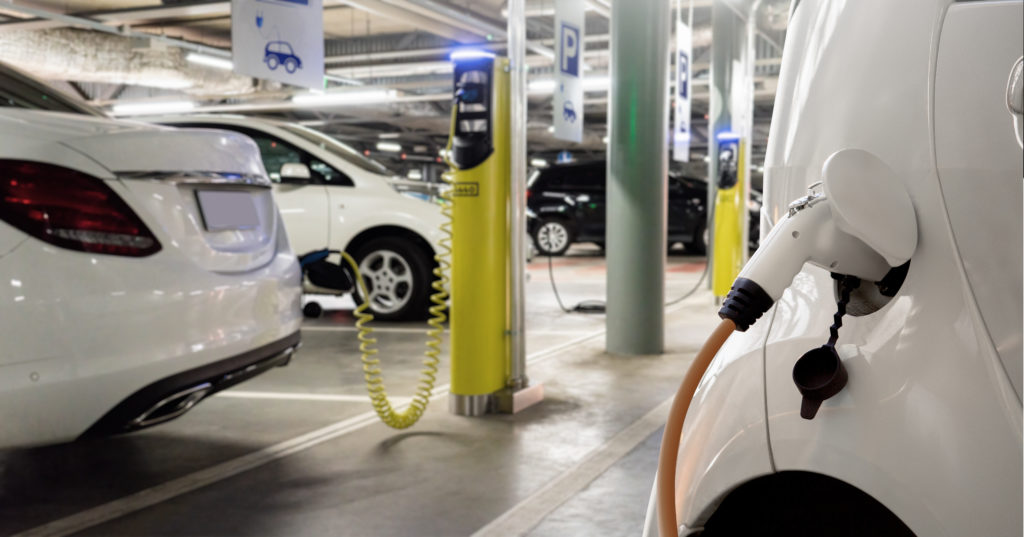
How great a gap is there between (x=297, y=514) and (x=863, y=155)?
2338 millimetres

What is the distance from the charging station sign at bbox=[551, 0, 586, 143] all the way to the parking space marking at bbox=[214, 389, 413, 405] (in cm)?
333

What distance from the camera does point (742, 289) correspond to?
43.1 inches

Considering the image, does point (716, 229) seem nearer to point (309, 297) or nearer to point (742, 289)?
point (309, 297)

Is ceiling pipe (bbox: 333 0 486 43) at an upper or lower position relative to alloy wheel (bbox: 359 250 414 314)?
upper

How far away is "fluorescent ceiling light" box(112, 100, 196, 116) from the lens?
1978 cm

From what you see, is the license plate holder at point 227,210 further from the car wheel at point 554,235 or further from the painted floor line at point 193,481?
the car wheel at point 554,235

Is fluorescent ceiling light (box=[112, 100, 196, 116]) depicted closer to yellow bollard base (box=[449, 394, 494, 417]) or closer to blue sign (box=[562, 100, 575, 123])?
blue sign (box=[562, 100, 575, 123])

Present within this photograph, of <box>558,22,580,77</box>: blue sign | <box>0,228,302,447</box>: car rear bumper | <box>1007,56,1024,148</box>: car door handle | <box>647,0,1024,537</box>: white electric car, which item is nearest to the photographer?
<box>1007,56,1024,148</box>: car door handle

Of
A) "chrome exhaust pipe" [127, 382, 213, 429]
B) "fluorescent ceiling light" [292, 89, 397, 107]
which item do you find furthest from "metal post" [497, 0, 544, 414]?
"fluorescent ceiling light" [292, 89, 397, 107]

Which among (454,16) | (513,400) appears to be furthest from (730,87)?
(513,400)

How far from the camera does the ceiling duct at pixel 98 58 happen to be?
13164 mm

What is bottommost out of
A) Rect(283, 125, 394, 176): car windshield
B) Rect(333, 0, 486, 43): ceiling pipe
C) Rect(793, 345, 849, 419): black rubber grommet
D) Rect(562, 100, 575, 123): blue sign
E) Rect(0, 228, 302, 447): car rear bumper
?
Rect(0, 228, 302, 447): car rear bumper

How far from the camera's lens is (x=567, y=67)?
742cm

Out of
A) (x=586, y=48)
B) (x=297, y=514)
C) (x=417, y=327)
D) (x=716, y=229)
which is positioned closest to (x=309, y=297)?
(x=417, y=327)
